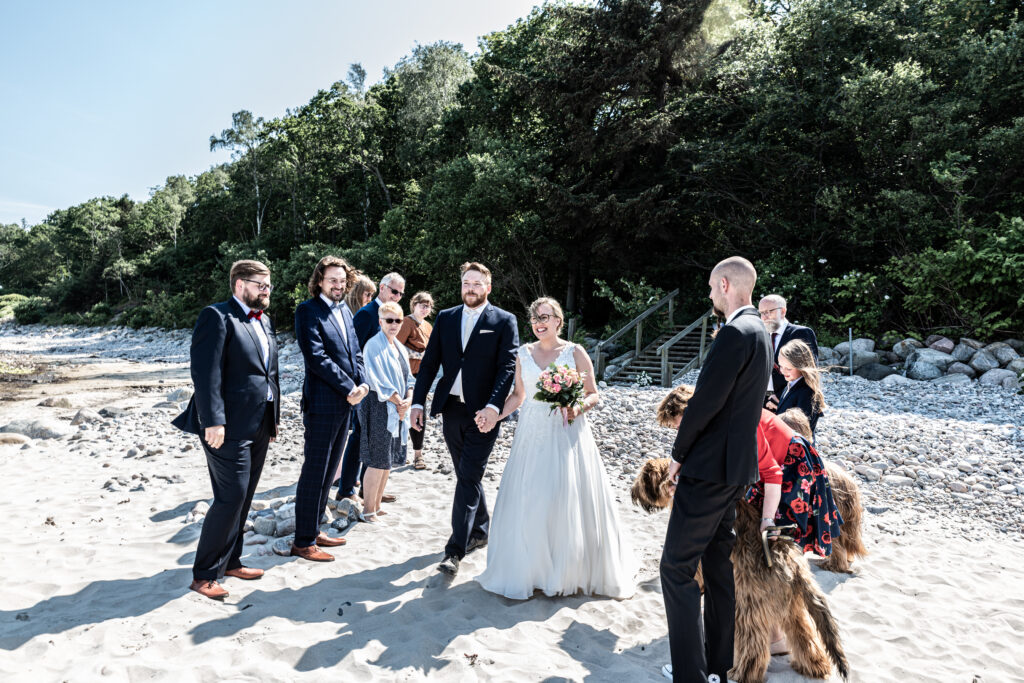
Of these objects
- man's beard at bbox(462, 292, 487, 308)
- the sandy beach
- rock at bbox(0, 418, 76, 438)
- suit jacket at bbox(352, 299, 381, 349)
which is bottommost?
rock at bbox(0, 418, 76, 438)

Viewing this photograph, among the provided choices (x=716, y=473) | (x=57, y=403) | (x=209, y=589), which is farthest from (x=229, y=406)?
(x=57, y=403)

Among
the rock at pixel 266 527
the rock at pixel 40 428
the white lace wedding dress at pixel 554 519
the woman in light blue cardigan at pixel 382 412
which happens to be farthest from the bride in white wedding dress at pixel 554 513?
the rock at pixel 40 428

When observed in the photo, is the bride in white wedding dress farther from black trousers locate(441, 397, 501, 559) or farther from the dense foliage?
the dense foliage

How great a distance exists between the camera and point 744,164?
53.4 feet

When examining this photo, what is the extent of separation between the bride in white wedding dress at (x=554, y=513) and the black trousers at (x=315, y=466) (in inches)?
51.3

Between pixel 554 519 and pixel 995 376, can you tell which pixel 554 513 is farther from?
pixel 995 376

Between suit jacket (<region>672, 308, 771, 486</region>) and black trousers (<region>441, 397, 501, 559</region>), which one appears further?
black trousers (<region>441, 397, 501, 559</region>)

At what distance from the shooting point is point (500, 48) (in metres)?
22.7

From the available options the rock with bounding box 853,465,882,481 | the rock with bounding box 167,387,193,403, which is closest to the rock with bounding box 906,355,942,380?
the rock with bounding box 853,465,882,481

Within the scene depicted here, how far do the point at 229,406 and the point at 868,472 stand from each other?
6612mm

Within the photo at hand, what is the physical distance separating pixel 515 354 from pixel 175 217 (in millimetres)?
52107

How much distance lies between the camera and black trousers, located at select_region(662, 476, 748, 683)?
262 centimetres

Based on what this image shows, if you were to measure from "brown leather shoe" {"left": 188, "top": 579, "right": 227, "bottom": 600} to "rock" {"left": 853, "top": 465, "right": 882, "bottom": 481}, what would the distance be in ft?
21.2

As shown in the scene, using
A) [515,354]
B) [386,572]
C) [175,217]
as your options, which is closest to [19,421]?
[386,572]
